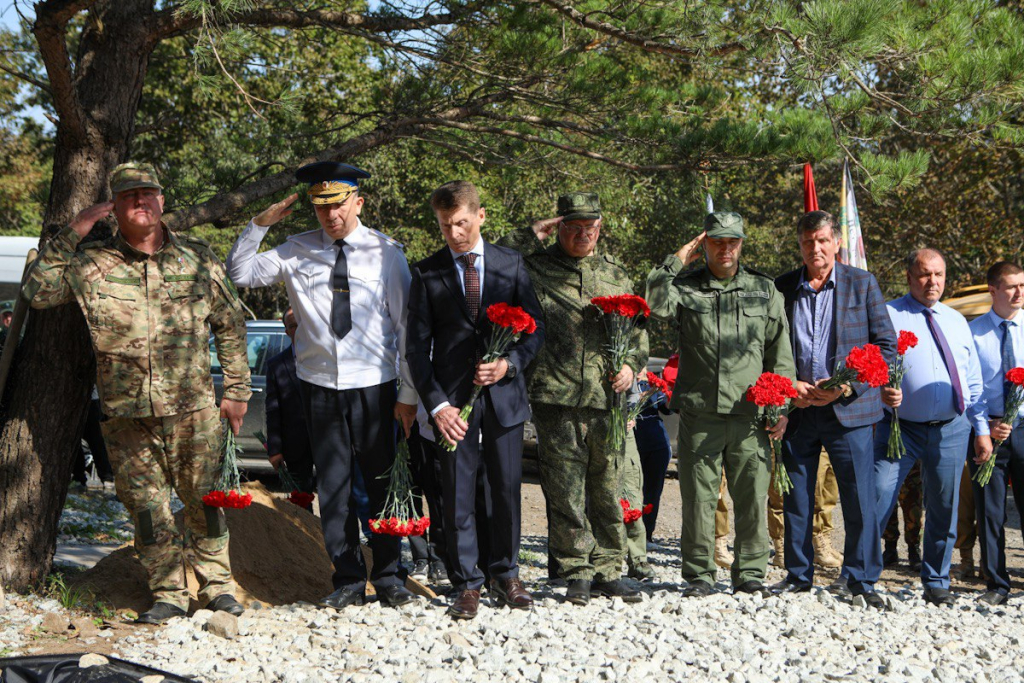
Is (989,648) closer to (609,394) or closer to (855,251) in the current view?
(609,394)

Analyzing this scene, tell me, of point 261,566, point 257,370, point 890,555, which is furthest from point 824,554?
point 257,370

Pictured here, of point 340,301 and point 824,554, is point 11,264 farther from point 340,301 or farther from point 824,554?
point 824,554

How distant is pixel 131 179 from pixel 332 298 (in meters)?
1.10

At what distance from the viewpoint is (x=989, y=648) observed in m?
4.80

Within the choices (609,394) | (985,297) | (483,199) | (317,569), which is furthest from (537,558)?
(483,199)

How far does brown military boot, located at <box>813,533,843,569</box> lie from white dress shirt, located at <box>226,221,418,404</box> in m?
3.49

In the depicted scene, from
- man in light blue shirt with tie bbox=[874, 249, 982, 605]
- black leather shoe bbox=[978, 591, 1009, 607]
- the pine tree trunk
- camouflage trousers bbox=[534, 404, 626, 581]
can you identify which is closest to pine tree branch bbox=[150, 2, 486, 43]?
the pine tree trunk

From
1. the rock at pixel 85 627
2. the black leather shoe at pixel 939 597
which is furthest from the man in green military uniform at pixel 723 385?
the rock at pixel 85 627

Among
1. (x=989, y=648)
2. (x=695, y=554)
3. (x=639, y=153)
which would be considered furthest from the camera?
(x=639, y=153)

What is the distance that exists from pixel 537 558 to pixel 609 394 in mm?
2603

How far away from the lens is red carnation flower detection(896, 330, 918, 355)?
544 cm

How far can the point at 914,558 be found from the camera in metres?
7.39

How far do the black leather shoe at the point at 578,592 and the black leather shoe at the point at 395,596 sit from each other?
804mm

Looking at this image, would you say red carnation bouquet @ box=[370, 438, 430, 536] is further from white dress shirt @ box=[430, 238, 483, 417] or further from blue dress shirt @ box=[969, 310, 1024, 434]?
blue dress shirt @ box=[969, 310, 1024, 434]
